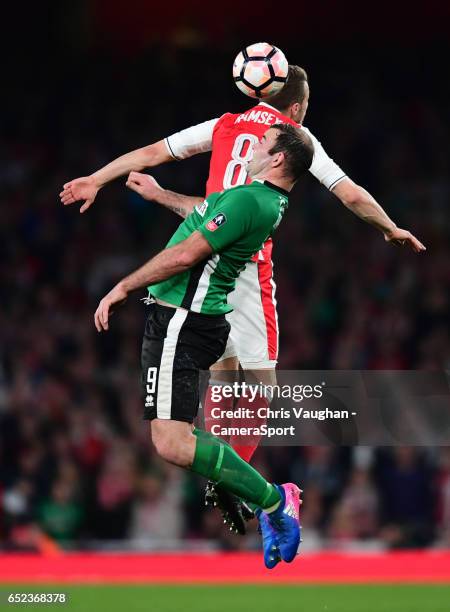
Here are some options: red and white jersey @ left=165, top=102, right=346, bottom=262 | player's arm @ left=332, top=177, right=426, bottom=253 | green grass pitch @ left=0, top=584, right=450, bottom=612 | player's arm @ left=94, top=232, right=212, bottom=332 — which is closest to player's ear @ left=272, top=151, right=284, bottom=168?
red and white jersey @ left=165, top=102, right=346, bottom=262

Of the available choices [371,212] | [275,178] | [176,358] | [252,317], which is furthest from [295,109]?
[176,358]

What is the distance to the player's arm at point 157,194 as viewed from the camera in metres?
6.99

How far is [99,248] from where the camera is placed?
14.2 m

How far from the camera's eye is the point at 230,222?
6023mm

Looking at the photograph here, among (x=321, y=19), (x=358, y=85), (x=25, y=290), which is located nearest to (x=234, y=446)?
(x=25, y=290)

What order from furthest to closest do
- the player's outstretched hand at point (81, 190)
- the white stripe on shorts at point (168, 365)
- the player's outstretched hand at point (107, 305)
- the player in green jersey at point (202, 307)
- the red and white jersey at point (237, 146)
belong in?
1. the player's outstretched hand at point (81, 190)
2. the red and white jersey at point (237, 146)
3. the white stripe on shorts at point (168, 365)
4. the player in green jersey at point (202, 307)
5. the player's outstretched hand at point (107, 305)

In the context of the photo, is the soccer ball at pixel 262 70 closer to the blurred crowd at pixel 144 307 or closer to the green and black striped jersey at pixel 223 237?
the green and black striped jersey at pixel 223 237

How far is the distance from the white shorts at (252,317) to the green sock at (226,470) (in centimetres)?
76

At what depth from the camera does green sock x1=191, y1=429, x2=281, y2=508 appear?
6215mm

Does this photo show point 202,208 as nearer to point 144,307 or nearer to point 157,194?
point 157,194

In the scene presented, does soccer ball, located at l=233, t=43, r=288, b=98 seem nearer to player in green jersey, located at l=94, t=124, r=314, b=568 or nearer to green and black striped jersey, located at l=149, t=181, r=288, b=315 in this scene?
player in green jersey, located at l=94, t=124, r=314, b=568

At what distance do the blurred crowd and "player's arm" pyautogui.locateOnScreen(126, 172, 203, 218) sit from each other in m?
5.28

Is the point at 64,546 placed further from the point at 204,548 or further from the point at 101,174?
the point at 101,174
